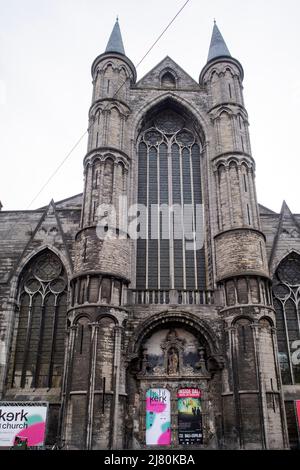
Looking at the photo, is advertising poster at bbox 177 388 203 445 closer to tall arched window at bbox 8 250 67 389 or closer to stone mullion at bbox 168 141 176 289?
stone mullion at bbox 168 141 176 289

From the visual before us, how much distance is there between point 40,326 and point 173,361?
5.34 m

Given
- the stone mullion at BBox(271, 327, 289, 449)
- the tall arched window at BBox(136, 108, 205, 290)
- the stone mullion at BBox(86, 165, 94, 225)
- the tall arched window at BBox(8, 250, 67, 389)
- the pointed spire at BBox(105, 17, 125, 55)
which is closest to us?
the stone mullion at BBox(271, 327, 289, 449)

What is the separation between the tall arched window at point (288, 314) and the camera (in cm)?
1518

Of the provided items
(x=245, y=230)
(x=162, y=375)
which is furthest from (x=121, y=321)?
(x=245, y=230)

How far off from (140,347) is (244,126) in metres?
10.7

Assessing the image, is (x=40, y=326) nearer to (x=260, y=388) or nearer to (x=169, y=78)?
(x=260, y=388)

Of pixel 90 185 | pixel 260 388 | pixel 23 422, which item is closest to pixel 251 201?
pixel 90 185

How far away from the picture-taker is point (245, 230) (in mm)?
15266

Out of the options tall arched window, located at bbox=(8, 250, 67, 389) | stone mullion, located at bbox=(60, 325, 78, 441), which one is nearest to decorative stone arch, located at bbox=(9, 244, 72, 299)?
tall arched window, located at bbox=(8, 250, 67, 389)

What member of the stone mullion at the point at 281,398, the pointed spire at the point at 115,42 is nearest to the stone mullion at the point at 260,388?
the stone mullion at the point at 281,398

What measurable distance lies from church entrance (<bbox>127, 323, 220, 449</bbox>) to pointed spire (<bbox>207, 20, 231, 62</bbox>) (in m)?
13.7

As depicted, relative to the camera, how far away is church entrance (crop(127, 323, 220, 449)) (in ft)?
42.2
